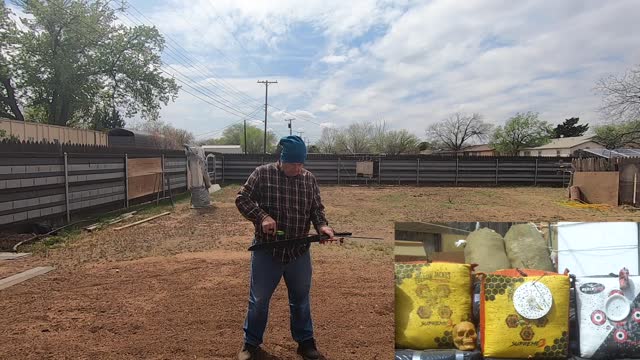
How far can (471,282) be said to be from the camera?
1.83 meters

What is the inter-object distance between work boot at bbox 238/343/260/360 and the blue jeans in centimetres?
4

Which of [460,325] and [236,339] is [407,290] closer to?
[460,325]

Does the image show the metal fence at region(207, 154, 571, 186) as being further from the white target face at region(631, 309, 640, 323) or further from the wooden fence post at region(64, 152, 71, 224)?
the white target face at region(631, 309, 640, 323)

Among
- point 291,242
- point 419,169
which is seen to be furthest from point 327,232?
point 419,169

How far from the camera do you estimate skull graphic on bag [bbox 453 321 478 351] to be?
180cm

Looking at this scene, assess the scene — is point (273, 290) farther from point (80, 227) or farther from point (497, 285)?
point (80, 227)

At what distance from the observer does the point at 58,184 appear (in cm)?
1011

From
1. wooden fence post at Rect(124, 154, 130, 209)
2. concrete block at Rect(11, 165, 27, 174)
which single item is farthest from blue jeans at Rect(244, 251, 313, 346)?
wooden fence post at Rect(124, 154, 130, 209)

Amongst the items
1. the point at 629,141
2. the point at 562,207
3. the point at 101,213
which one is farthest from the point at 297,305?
the point at 629,141

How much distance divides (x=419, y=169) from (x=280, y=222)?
85.3ft

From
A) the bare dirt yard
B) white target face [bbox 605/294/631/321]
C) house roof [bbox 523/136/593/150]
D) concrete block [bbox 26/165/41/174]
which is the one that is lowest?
the bare dirt yard

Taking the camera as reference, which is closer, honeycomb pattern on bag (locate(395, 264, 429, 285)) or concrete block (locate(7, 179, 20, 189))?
honeycomb pattern on bag (locate(395, 264, 429, 285))

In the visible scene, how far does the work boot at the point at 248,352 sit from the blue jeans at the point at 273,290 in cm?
4

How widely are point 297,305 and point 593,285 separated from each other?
6.54 feet
